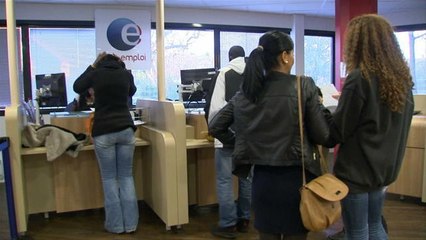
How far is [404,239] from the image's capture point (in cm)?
296

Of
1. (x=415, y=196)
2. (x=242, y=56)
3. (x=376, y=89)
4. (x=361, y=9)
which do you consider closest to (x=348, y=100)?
(x=376, y=89)

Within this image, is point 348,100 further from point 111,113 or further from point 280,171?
point 111,113

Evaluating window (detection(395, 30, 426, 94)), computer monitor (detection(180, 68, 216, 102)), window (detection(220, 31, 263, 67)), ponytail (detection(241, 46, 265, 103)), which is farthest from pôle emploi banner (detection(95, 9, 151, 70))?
ponytail (detection(241, 46, 265, 103))

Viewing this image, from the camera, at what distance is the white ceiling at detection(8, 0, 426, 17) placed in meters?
5.89

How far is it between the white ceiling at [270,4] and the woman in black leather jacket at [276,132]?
4.66 meters

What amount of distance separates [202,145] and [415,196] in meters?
2.20

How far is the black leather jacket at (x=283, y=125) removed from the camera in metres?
1.46

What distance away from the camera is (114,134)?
9.66 feet

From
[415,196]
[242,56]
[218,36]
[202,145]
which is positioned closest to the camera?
[242,56]

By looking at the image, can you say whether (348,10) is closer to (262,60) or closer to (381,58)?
(381,58)

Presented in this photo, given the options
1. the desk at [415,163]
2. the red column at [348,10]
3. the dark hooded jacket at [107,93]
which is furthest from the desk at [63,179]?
the red column at [348,10]

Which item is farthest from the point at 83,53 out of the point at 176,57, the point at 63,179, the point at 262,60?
the point at 262,60

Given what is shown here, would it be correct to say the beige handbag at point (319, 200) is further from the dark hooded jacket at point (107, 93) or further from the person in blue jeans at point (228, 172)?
the dark hooded jacket at point (107, 93)

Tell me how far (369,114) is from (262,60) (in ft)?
1.48
